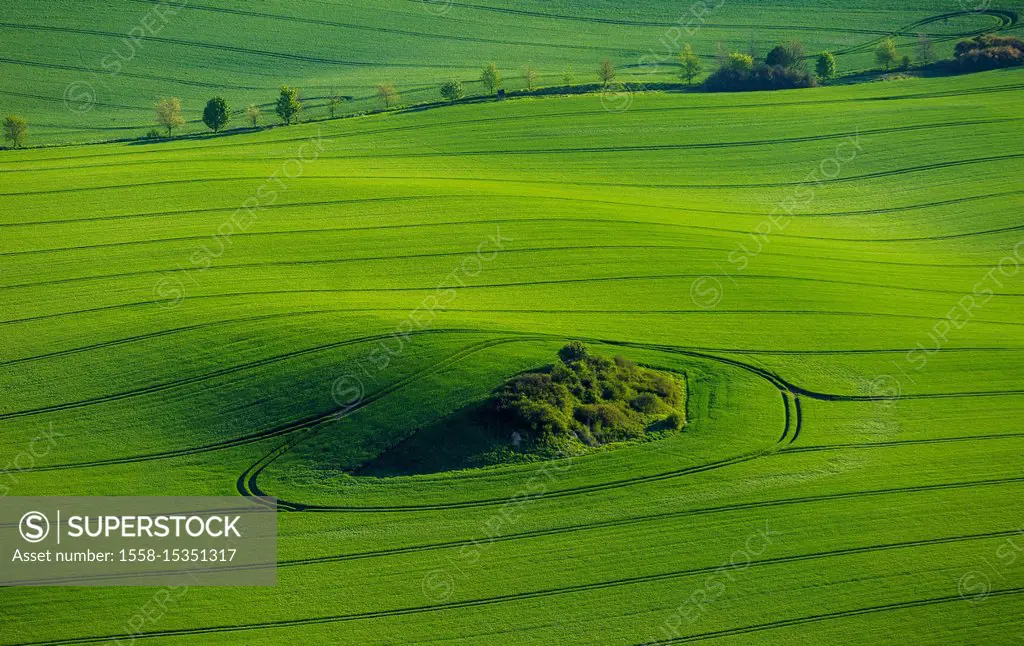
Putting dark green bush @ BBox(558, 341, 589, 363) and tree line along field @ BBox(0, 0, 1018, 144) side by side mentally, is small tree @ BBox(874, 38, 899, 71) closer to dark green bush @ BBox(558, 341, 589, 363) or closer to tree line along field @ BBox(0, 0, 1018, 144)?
tree line along field @ BBox(0, 0, 1018, 144)

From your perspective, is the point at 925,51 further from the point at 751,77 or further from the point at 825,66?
the point at 751,77

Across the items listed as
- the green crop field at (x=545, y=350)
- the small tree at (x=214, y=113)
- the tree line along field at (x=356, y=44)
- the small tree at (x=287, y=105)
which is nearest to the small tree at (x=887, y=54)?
the tree line along field at (x=356, y=44)

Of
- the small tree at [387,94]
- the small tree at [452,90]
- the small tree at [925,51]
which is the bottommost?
the small tree at [452,90]

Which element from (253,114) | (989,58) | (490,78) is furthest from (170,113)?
(989,58)

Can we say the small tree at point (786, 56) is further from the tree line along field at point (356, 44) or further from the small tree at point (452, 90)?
the small tree at point (452, 90)

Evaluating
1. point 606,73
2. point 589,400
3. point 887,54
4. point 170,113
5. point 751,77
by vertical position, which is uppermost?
point 887,54
